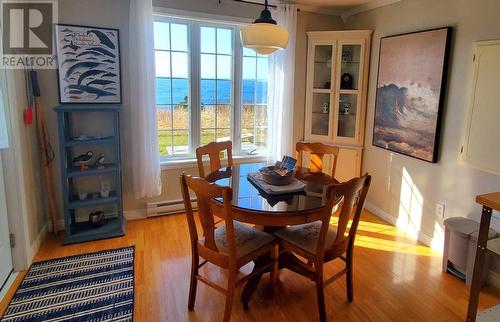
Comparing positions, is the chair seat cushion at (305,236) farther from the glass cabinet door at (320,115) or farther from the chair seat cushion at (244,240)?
the glass cabinet door at (320,115)

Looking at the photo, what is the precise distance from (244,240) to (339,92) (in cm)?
244

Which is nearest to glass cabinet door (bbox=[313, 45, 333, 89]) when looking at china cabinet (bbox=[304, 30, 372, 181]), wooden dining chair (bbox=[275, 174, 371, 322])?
china cabinet (bbox=[304, 30, 372, 181])

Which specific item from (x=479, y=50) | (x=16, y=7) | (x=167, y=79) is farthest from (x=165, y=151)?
(x=479, y=50)

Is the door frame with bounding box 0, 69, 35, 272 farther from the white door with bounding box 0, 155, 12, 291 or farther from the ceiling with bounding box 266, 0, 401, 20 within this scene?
the ceiling with bounding box 266, 0, 401, 20

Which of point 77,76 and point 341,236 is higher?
point 77,76

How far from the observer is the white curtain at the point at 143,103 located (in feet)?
9.91

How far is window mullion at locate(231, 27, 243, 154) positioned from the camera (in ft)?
12.1

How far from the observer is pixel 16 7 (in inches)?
102

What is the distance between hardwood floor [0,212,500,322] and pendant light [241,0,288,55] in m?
1.67

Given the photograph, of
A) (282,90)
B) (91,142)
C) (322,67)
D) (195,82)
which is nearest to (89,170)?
(91,142)

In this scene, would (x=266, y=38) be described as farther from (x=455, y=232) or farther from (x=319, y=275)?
(x=455, y=232)

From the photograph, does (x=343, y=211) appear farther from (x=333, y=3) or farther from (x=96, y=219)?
(x=333, y=3)

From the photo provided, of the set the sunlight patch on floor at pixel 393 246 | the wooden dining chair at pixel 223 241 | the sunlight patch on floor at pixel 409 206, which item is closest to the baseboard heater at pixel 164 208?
the wooden dining chair at pixel 223 241

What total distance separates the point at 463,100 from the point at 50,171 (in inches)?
145
